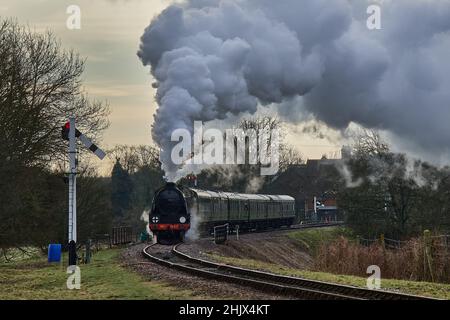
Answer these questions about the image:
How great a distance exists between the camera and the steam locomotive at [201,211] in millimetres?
36656

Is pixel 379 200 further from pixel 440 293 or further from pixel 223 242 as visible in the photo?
pixel 440 293

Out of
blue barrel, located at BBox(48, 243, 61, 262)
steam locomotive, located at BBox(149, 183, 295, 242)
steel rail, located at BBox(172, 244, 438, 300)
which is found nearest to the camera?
steel rail, located at BBox(172, 244, 438, 300)

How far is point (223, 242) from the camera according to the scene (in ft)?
130

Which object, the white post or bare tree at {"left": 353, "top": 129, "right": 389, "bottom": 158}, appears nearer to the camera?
the white post

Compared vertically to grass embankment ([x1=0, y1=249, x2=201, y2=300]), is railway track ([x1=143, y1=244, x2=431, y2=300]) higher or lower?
higher

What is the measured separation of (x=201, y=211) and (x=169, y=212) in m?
4.31

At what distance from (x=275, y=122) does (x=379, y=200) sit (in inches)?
742

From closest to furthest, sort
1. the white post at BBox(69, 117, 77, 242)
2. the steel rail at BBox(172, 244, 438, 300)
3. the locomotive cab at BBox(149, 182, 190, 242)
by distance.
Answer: the steel rail at BBox(172, 244, 438, 300) → the white post at BBox(69, 117, 77, 242) → the locomotive cab at BBox(149, 182, 190, 242)

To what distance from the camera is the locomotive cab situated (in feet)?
120

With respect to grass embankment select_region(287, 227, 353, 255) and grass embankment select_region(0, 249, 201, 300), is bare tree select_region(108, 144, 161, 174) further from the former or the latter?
grass embankment select_region(0, 249, 201, 300)

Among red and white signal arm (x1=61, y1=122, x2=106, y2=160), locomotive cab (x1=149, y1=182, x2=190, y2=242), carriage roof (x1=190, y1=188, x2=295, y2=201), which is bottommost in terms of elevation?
locomotive cab (x1=149, y1=182, x2=190, y2=242)

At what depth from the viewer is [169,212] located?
3675 cm

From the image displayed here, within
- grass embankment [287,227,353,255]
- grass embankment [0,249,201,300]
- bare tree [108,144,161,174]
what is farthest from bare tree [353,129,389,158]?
bare tree [108,144,161,174]
